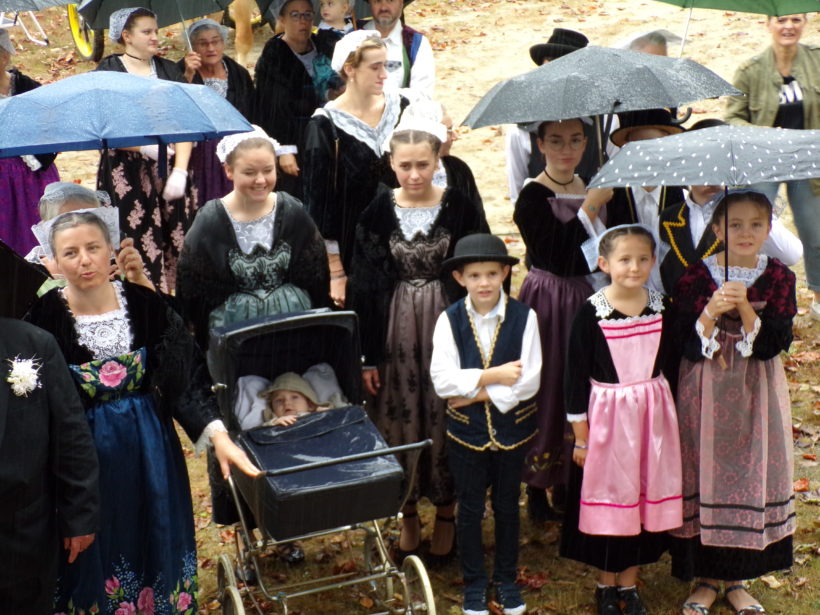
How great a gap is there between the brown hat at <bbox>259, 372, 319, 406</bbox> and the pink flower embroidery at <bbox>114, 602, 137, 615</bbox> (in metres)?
1.01

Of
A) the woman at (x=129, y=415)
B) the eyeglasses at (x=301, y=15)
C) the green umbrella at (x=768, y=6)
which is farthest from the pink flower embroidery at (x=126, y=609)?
the eyeglasses at (x=301, y=15)

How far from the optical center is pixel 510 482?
5.03 meters

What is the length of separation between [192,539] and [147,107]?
1781mm

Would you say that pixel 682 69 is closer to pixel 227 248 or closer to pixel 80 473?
pixel 227 248

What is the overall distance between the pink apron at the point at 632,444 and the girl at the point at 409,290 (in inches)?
33.2

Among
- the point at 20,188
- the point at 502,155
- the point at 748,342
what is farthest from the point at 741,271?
the point at 502,155

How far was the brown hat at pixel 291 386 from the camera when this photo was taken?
4.83 metres

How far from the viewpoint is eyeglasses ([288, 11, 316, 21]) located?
7.42 metres

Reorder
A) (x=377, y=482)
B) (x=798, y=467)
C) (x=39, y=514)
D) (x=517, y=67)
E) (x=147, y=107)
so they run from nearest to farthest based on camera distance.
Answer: (x=39, y=514) < (x=377, y=482) < (x=147, y=107) < (x=798, y=467) < (x=517, y=67)

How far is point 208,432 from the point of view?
14.7ft

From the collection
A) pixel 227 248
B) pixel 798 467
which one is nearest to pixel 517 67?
pixel 798 467

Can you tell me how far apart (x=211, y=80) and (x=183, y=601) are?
13.9ft

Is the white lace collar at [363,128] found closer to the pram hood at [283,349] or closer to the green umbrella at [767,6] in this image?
the pram hood at [283,349]

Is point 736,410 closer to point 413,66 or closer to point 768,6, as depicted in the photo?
point 768,6
